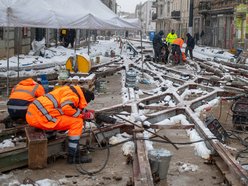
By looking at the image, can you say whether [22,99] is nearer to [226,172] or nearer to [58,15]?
[226,172]

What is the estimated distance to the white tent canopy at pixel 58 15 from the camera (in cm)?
1104

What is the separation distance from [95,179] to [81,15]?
8655 mm

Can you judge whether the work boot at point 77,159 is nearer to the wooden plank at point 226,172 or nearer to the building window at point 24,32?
the wooden plank at point 226,172

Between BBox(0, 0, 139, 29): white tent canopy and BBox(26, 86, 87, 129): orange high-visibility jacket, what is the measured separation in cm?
505

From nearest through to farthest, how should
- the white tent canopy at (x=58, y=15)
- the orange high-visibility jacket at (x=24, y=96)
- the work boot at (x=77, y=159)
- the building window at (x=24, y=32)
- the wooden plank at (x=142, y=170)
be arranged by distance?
the wooden plank at (x=142, y=170)
the work boot at (x=77, y=159)
the orange high-visibility jacket at (x=24, y=96)
the white tent canopy at (x=58, y=15)
the building window at (x=24, y=32)

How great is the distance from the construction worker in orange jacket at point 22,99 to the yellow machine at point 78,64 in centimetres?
666

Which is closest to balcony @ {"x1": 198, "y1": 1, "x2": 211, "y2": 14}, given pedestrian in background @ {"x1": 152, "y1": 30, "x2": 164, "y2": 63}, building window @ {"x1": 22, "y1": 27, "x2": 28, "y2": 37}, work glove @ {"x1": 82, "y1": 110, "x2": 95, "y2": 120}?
pedestrian in background @ {"x1": 152, "y1": 30, "x2": 164, "y2": 63}

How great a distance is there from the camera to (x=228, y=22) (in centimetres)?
4541

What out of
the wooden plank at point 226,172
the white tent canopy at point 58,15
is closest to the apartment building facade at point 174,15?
the white tent canopy at point 58,15

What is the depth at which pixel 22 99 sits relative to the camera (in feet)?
25.6

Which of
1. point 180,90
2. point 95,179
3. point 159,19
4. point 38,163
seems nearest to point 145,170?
point 95,179

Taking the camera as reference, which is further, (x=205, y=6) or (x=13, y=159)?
(x=205, y=6)

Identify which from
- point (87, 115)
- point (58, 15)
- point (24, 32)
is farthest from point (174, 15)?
point (87, 115)

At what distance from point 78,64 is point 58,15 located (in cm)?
247
